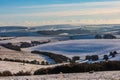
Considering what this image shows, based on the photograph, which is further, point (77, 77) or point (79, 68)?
point (79, 68)

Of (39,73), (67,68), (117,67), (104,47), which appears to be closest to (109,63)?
(117,67)

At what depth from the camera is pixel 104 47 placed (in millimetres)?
89375

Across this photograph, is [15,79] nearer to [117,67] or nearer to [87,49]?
[117,67]

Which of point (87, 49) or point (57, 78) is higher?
point (57, 78)

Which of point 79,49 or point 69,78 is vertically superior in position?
point 69,78

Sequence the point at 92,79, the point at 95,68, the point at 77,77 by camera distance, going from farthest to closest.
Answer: the point at 95,68, the point at 77,77, the point at 92,79

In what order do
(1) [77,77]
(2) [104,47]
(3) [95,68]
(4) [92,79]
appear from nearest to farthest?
1. (4) [92,79]
2. (1) [77,77]
3. (3) [95,68]
4. (2) [104,47]

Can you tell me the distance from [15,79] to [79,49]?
66.8 m

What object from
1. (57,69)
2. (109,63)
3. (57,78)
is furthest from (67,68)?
(57,78)

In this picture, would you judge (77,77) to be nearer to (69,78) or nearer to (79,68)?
(69,78)

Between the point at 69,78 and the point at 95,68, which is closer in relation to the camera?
the point at 69,78


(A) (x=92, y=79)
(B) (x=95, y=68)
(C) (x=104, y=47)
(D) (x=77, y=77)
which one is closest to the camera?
(A) (x=92, y=79)

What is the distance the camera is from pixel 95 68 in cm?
3092

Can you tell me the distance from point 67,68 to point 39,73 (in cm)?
222
